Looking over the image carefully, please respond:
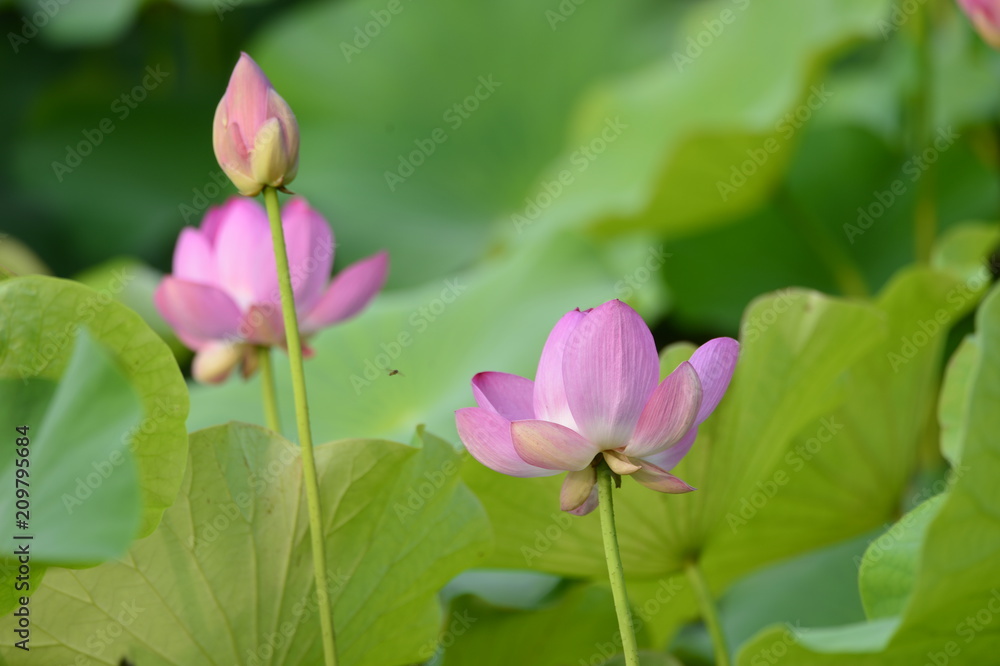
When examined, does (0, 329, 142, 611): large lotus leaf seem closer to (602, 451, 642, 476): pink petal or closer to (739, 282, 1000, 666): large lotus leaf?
(602, 451, 642, 476): pink petal

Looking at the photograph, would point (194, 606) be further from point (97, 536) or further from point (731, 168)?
point (731, 168)

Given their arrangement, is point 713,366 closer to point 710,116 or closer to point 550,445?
point 550,445

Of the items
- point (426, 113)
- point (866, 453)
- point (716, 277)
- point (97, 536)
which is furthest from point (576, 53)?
point (97, 536)

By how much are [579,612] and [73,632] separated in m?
0.28

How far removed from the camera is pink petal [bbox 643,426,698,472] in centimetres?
Answer: 39
